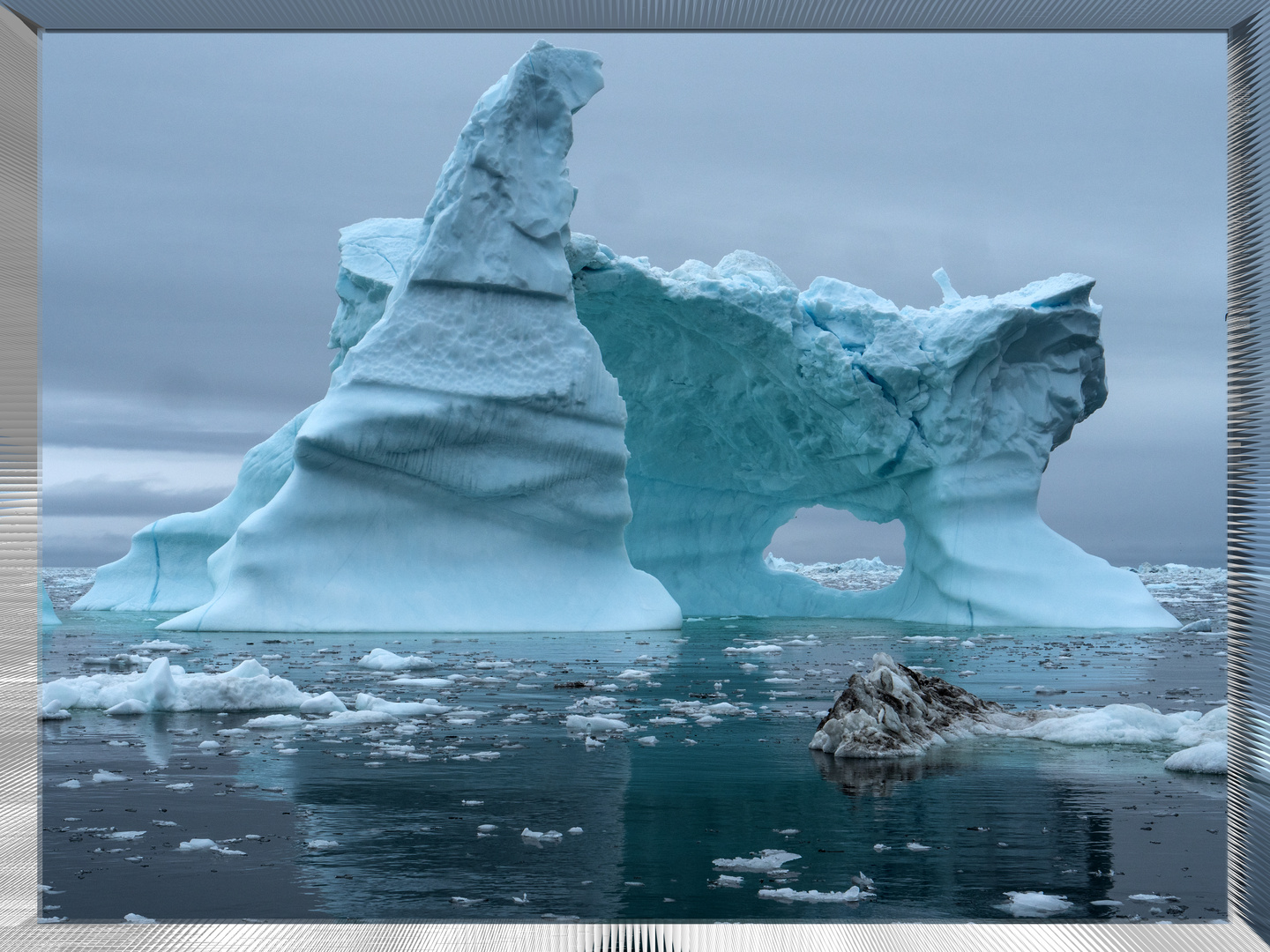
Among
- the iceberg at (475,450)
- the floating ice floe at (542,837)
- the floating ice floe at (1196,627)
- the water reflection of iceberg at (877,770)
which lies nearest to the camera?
the floating ice floe at (542,837)

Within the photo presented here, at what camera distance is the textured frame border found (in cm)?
388

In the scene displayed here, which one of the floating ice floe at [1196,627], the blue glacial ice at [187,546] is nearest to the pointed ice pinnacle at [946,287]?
the floating ice floe at [1196,627]

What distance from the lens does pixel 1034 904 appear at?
11.7 ft

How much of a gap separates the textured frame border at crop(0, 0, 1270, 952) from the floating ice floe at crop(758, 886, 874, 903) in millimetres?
339

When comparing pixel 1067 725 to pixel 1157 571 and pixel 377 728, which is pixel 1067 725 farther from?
pixel 1157 571

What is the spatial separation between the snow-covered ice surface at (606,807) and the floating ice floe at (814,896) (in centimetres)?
3

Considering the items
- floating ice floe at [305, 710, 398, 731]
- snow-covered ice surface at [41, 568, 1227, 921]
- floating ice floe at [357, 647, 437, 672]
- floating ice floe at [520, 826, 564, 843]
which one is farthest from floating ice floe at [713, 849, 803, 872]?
floating ice floe at [357, 647, 437, 672]

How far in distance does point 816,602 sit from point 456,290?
1111cm

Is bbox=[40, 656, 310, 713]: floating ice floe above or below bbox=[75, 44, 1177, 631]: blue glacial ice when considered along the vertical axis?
below

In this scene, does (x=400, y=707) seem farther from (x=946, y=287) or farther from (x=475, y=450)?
(x=946, y=287)

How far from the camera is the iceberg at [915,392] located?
1853 centimetres

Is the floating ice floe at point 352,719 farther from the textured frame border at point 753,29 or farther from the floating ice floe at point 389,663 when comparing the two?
the textured frame border at point 753,29

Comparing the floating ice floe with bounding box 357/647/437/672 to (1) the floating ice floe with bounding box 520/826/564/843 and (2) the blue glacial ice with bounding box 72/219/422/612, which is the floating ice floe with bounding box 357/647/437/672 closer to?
(1) the floating ice floe with bounding box 520/826/564/843

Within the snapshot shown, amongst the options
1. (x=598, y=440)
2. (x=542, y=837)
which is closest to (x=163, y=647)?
(x=598, y=440)
